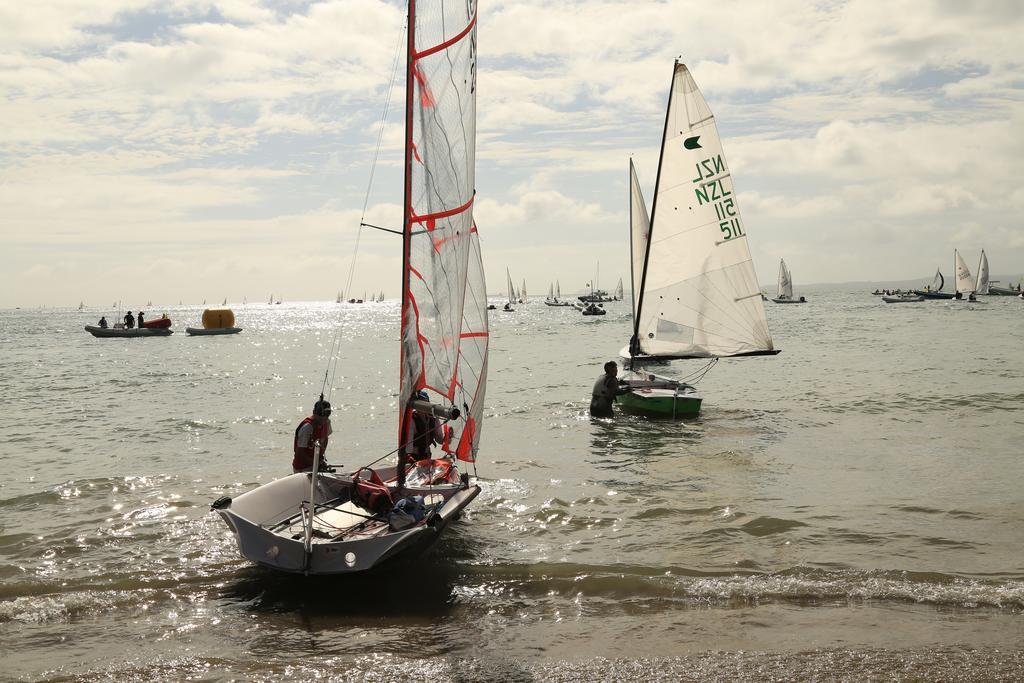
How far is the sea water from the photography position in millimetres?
8117

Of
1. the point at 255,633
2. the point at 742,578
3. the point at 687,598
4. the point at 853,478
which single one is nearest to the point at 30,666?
the point at 255,633

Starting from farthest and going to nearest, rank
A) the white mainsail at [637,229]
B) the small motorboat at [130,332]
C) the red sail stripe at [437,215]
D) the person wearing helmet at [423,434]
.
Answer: the small motorboat at [130,332]
the white mainsail at [637,229]
the person wearing helmet at [423,434]
the red sail stripe at [437,215]

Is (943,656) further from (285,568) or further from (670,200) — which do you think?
(670,200)

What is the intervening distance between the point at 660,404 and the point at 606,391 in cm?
159

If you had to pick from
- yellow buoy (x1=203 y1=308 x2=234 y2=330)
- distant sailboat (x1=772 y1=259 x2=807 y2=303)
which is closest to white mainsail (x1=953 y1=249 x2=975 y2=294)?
distant sailboat (x1=772 y1=259 x2=807 y2=303)

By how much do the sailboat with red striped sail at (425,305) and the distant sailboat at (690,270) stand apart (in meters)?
11.9

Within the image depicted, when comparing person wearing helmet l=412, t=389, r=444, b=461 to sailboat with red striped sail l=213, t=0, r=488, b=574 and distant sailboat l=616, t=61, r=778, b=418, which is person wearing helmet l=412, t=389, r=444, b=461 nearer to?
sailboat with red striped sail l=213, t=0, r=488, b=574

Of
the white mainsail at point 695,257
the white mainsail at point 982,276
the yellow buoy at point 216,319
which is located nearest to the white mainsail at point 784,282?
the white mainsail at point 982,276

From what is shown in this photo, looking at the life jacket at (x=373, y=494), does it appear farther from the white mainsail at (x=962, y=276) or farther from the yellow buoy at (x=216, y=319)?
the white mainsail at (x=962, y=276)

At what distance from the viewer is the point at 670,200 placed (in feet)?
74.6

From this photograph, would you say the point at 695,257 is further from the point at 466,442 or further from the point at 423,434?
the point at 423,434

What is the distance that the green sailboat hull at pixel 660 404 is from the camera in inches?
893

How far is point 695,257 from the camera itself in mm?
23062

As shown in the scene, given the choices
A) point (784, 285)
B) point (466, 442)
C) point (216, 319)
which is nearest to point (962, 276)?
point (784, 285)
